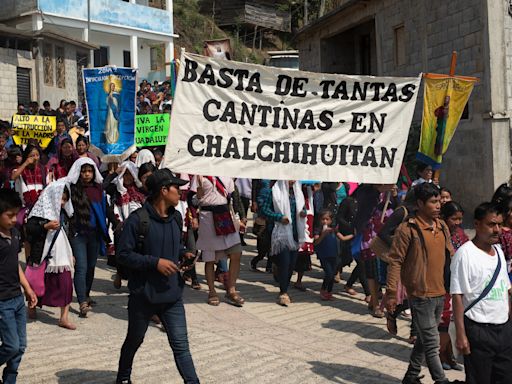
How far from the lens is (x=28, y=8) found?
31.7 meters

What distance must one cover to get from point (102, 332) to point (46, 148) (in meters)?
6.34

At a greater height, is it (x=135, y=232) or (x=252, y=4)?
(x=252, y=4)

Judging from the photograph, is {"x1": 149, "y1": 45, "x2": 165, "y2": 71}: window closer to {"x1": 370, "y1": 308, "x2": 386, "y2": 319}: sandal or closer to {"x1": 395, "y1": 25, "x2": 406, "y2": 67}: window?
{"x1": 395, "y1": 25, "x2": 406, "y2": 67}: window

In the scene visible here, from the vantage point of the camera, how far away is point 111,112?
365 inches

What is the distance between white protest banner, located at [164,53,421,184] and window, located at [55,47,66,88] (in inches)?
917

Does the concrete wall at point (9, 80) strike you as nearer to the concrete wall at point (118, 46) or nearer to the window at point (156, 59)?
the concrete wall at point (118, 46)

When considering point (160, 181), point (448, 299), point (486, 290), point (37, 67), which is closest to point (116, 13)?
point (37, 67)

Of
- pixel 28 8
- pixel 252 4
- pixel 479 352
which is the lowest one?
pixel 479 352

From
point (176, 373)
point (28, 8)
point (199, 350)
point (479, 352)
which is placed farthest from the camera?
point (28, 8)

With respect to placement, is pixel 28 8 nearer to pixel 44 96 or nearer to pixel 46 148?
pixel 44 96

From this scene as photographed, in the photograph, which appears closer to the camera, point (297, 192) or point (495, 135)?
point (297, 192)

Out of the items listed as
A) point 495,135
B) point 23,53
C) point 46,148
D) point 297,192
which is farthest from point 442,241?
point 23,53

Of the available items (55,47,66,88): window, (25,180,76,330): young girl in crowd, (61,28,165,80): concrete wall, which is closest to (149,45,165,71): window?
(61,28,165,80): concrete wall

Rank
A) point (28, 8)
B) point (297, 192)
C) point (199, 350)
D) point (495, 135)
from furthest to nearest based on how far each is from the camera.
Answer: point (28, 8) < point (495, 135) < point (297, 192) < point (199, 350)
